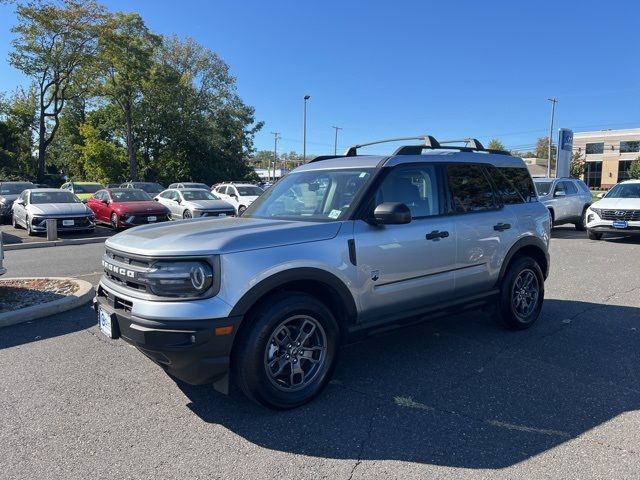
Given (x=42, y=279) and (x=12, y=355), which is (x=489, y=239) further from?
(x=42, y=279)

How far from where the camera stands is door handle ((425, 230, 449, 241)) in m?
4.39

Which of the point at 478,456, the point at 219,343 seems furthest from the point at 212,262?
the point at 478,456

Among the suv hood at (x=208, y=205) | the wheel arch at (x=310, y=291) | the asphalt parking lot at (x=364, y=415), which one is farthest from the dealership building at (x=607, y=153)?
the wheel arch at (x=310, y=291)

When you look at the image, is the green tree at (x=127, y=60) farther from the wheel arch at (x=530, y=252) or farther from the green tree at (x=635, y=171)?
the green tree at (x=635, y=171)

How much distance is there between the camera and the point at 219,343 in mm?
3242

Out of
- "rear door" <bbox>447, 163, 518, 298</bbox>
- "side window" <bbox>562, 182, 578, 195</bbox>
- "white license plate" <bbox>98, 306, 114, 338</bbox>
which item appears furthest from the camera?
"side window" <bbox>562, 182, 578, 195</bbox>

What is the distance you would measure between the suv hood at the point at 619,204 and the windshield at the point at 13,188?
20.8 m

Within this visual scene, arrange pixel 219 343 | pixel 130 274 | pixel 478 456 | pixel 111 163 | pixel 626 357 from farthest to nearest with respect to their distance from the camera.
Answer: pixel 111 163
pixel 626 357
pixel 130 274
pixel 219 343
pixel 478 456

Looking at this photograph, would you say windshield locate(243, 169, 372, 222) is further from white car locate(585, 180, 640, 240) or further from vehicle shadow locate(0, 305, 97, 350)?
white car locate(585, 180, 640, 240)

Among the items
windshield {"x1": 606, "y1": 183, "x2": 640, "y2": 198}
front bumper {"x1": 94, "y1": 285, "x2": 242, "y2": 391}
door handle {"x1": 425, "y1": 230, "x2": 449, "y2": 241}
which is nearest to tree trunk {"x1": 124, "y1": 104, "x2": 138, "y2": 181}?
windshield {"x1": 606, "y1": 183, "x2": 640, "y2": 198}

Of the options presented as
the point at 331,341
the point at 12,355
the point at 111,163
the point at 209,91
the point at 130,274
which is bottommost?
the point at 12,355

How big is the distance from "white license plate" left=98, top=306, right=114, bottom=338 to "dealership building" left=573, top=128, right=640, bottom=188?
88823mm

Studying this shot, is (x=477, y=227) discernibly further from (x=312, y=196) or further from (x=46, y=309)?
(x=46, y=309)

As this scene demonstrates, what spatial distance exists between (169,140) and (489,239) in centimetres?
4607
